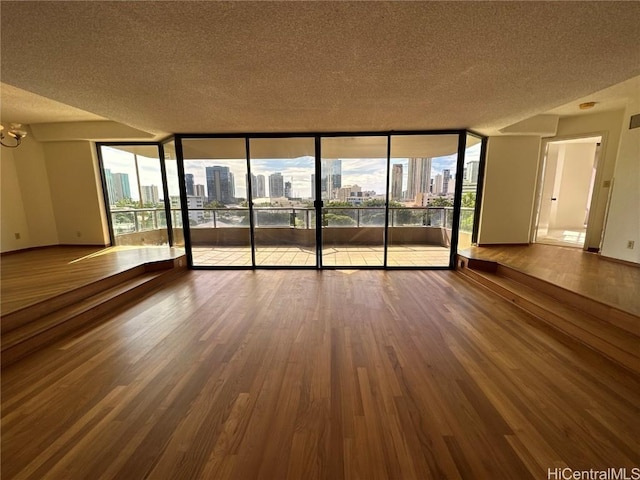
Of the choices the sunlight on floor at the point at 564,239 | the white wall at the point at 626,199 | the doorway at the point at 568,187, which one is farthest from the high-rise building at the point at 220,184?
the doorway at the point at 568,187

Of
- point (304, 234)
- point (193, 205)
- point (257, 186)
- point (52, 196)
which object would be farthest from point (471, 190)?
point (52, 196)

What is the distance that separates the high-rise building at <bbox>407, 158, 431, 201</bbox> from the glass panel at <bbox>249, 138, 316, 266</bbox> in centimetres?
186

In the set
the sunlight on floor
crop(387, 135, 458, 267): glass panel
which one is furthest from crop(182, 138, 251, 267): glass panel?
the sunlight on floor

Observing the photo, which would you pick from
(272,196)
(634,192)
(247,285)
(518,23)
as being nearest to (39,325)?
(247,285)

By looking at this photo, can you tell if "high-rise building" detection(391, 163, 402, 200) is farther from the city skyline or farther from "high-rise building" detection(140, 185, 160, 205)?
"high-rise building" detection(140, 185, 160, 205)

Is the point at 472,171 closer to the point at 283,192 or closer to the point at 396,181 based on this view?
the point at 396,181

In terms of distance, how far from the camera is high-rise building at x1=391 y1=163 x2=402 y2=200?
4.48 m

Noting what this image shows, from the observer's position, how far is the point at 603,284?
283cm

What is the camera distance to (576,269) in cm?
344

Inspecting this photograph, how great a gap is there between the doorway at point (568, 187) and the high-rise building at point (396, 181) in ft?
14.5

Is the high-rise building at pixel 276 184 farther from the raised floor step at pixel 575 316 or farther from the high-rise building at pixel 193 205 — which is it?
the raised floor step at pixel 575 316

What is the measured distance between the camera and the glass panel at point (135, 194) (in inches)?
200

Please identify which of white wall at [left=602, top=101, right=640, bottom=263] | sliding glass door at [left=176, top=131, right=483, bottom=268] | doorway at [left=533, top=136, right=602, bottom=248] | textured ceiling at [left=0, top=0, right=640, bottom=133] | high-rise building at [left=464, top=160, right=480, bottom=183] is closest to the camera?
textured ceiling at [left=0, top=0, right=640, bottom=133]

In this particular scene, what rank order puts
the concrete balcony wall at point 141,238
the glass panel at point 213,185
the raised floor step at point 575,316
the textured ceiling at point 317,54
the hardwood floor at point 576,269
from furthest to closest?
the concrete balcony wall at point 141,238 < the glass panel at point 213,185 < the hardwood floor at point 576,269 < the raised floor step at point 575,316 < the textured ceiling at point 317,54
